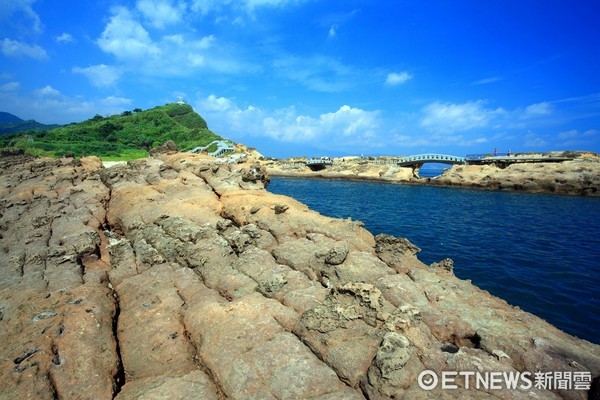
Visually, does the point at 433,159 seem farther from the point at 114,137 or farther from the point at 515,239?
the point at 114,137

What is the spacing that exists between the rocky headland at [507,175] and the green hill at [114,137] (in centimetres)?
4853

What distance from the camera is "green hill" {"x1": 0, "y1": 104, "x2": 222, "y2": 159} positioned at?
7462cm

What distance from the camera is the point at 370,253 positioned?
13.3 metres

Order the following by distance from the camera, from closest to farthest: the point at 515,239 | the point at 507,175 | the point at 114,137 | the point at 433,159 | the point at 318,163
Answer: the point at 515,239 < the point at 507,175 < the point at 433,159 < the point at 114,137 < the point at 318,163

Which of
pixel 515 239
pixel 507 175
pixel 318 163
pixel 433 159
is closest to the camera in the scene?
pixel 515 239

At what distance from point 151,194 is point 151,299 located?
12.4 meters

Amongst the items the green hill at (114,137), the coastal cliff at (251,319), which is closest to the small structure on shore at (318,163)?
the green hill at (114,137)

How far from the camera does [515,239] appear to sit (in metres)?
29.5

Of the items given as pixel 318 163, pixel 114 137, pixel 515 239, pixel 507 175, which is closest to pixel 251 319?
pixel 515 239

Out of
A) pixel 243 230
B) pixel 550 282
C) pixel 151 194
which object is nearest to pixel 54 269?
pixel 243 230

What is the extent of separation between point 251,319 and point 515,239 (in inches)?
1190

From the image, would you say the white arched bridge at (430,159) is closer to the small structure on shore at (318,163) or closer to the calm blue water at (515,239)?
the small structure on shore at (318,163)

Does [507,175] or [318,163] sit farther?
[318,163]

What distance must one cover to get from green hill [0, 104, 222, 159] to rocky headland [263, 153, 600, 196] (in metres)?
48.5
